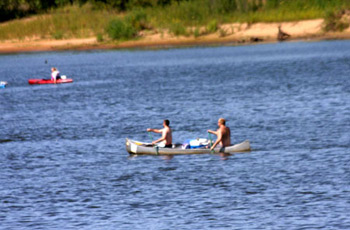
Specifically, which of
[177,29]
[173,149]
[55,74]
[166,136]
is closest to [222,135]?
[173,149]

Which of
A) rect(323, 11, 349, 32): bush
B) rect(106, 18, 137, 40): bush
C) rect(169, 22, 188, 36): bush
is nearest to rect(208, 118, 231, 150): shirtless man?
rect(323, 11, 349, 32): bush

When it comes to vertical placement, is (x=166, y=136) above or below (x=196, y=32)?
above

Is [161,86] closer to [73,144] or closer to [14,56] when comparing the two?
[73,144]

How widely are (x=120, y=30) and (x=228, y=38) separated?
14.9m

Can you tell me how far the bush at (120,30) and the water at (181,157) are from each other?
33626mm

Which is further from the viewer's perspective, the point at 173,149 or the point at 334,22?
the point at 334,22

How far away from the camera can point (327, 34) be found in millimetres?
100500

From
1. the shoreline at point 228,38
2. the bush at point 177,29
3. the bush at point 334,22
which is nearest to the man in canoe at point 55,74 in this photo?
the shoreline at point 228,38

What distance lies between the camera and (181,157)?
31250 mm

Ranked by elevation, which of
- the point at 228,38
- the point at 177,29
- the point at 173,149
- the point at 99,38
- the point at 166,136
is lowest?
the point at 228,38

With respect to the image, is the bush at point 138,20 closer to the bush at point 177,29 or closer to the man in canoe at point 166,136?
the bush at point 177,29

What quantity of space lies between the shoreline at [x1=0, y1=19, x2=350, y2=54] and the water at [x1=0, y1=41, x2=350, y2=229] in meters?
27.6

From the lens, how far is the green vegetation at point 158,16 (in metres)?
102

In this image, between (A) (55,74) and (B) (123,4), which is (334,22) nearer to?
(B) (123,4)
